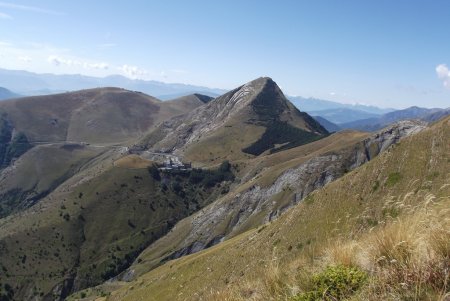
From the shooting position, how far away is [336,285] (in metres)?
8.46

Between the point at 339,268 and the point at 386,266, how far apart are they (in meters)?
0.95

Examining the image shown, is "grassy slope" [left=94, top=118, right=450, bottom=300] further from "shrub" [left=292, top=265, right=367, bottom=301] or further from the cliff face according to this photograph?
the cliff face

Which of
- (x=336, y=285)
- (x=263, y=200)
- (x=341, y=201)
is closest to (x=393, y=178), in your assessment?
(x=341, y=201)

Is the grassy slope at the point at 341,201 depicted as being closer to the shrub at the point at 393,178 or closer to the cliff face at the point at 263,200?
the shrub at the point at 393,178

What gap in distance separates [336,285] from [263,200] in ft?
531

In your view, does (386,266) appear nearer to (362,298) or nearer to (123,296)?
(362,298)

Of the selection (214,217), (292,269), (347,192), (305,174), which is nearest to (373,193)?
(347,192)

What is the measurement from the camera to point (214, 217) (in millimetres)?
177375

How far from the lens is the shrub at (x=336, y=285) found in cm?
→ 830

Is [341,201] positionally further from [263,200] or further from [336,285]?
[263,200]

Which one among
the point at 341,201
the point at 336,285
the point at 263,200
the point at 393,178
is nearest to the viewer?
the point at 336,285

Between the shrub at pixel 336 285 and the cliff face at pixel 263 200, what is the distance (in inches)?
5685

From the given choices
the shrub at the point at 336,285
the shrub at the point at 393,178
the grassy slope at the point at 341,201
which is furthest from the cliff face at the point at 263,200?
the shrub at the point at 336,285

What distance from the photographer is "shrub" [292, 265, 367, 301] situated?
8.30m
